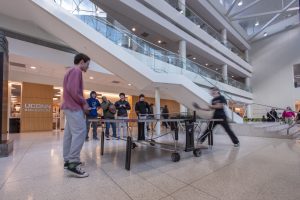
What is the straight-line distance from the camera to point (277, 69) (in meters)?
21.6

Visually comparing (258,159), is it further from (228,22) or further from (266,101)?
(266,101)

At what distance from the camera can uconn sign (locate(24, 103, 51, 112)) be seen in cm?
1021

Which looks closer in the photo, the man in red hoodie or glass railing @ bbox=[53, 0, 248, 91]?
the man in red hoodie

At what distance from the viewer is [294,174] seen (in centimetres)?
247

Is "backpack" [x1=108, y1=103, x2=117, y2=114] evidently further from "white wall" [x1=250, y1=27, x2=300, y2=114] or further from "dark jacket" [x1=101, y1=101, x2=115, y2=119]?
"white wall" [x1=250, y1=27, x2=300, y2=114]

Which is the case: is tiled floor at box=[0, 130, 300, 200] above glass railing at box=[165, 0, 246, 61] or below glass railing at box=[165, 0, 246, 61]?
below

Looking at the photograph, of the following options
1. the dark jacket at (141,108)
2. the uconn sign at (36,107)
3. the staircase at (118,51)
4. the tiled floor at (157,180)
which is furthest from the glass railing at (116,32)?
the uconn sign at (36,107)

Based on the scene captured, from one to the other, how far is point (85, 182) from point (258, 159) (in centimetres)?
292

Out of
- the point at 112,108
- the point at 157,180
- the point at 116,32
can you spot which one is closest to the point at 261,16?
the point at 116,32

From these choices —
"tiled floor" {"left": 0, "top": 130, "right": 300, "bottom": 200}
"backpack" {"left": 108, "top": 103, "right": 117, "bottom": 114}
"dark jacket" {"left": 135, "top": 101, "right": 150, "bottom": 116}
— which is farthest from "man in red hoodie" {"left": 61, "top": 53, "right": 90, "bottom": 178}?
"backpack" {"left": 108, "top": 103, "right": 117, "bottom": 114}

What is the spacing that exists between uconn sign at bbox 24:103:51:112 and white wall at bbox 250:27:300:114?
22.3 m

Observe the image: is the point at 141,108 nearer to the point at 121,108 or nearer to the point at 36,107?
the point at 121,108

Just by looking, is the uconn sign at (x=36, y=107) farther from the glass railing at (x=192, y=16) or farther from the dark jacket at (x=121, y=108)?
the glass railing at (x=192, y=16)

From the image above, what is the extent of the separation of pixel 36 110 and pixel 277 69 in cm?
2427
